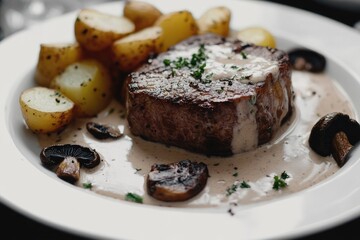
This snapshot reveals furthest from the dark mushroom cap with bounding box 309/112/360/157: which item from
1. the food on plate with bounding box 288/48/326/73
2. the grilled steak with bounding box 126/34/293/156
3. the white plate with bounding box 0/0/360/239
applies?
the food on plate with bounding box 288/48/326/73

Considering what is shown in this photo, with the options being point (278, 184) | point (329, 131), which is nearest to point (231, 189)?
point (278, 184)

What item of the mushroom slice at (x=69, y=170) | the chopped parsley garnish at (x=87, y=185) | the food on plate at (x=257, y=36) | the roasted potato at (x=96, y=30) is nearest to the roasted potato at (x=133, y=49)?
the roasted potato at (x=96, y=30)

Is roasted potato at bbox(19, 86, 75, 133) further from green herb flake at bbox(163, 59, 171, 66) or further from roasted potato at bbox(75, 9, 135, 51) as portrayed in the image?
green herb flake at bbox(163, 59, 171, 66)

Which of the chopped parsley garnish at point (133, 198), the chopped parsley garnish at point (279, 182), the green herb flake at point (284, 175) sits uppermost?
the chopped parsley garnish at point (279, 182)

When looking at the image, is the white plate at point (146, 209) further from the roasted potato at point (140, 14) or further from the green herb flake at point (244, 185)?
the roasted potato at point (140, 14)

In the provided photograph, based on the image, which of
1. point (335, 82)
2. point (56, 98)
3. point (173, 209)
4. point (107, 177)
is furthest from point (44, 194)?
point (335, 82)

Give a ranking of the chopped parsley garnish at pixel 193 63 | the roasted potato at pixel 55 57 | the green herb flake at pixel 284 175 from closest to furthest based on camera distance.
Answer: the green herb flake at pixel 284 175, the chopped parsley garnish at pixel 193 63, the roasted potato at pixel 55 57

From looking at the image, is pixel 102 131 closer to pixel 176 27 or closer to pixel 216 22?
pixel 176 27
